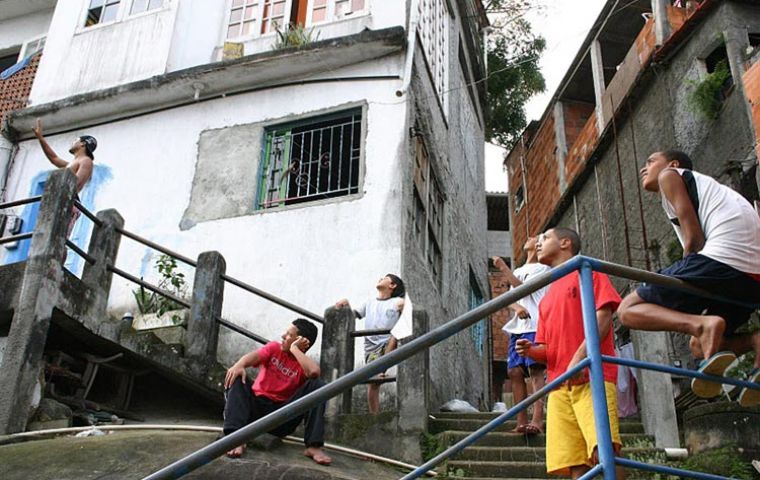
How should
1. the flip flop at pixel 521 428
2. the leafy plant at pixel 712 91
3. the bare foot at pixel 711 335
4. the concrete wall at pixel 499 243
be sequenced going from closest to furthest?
the bare foot at pixel 711 335
the flip flop at pixel 521 428
the leafy plant at pixel 712 91
the concrete wall at pixel 499 243

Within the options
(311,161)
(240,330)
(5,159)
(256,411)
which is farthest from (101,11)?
(256,411)

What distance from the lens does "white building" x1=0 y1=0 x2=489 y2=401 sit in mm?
9781

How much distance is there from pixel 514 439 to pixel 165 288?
16.9 ft

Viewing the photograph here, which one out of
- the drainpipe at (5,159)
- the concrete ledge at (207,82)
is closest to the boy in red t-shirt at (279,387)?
the concrete ledge at (207,82)

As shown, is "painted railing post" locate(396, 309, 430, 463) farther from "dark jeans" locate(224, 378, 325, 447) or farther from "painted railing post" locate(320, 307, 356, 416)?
"dark jeans" locate(224, 378, 325, 447)

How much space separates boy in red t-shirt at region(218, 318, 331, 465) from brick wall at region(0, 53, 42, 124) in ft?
28.2

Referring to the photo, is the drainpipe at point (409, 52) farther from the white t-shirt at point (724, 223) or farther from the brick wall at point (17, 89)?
the white t-shirt at point (724, 223)

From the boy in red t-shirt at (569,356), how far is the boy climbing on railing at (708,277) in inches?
11.3

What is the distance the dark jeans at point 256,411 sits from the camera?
234 inches

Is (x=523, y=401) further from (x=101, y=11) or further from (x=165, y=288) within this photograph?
(x=101, y=11)

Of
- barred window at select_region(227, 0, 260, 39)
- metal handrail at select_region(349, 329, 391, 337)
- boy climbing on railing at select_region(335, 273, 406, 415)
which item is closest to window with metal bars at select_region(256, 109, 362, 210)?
barred window at select_region(227, 0, 260, 39)

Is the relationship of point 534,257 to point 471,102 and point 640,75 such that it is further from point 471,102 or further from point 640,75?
point 471,102

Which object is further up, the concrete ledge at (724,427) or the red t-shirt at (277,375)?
the red t-shirt at (277,375)

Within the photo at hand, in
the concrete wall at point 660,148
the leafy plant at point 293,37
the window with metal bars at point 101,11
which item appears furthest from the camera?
the window with metal bars at point 101,11
